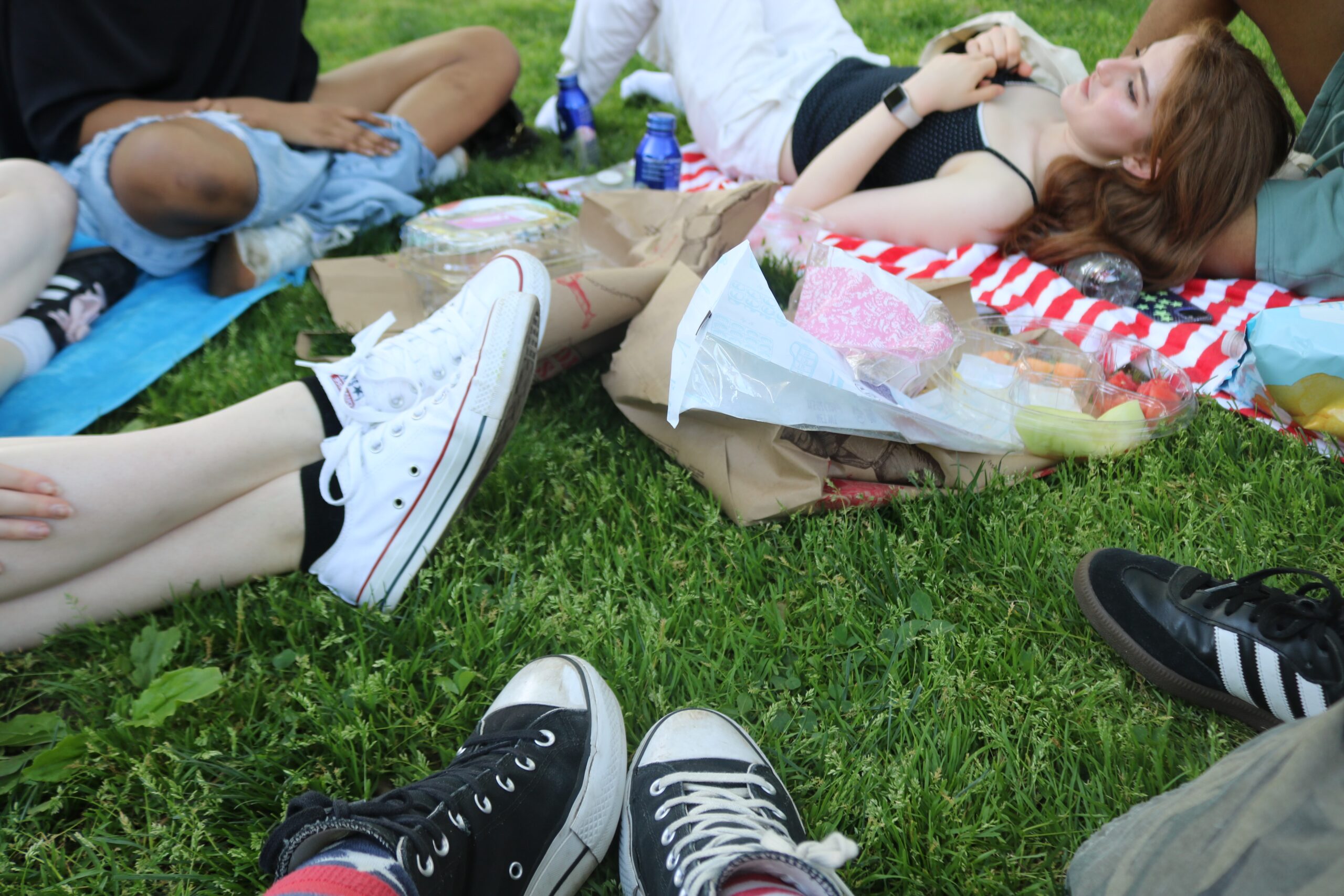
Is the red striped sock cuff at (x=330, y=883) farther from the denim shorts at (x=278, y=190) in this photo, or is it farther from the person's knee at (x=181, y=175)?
the denim shorts at (x=278, y=190)

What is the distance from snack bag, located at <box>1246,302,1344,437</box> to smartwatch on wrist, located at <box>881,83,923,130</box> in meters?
1.18

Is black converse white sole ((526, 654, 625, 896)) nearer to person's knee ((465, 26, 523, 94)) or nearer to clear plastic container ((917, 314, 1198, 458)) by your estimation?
clear plastic container ((917, 314, 1198, 458))

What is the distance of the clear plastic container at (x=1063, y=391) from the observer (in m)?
1.59

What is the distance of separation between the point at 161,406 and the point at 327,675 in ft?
3.61

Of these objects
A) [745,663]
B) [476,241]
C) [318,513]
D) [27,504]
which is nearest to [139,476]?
[27,504]

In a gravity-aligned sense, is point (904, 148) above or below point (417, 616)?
above

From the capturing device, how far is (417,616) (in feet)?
4.42

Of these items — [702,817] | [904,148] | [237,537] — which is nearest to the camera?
[702,817]

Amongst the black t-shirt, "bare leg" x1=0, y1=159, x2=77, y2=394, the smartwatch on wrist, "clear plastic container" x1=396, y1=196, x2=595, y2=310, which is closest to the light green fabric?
"clear plastic container" x1=396, y1=196, x2=595, y2=310

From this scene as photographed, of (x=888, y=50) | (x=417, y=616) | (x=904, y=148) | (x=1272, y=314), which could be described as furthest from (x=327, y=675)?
(x=888, y=50)

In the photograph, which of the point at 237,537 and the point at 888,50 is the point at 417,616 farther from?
the point at 888,50

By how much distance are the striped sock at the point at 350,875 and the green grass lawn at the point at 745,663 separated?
0.29 m

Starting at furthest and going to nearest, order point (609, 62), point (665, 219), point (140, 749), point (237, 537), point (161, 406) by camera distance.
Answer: point (609, 62)
point (665, 219)
point (161, 406)
point (237, 537)
point (140, 749)

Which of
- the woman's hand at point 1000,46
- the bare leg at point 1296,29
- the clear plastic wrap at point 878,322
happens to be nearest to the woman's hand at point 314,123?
the clear plastic wrap at point 878,322
